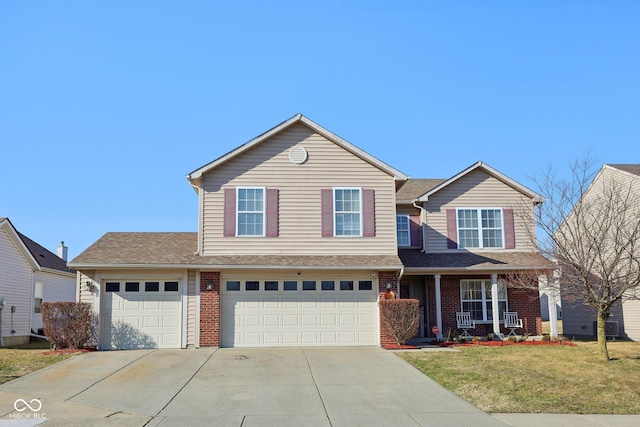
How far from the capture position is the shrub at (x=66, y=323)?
17531mm

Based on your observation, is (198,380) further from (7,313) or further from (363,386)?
(7,313)

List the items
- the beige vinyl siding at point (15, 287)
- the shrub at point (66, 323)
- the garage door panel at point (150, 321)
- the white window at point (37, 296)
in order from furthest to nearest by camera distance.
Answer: the white window at point (37, 296)
the beige vinyl siding at point (15, 287)
the garage door panel at point (150, 321)
the shrub at point (66, 323)

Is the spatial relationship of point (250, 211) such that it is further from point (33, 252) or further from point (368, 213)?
point (33, 252)

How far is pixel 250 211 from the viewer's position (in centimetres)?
1916

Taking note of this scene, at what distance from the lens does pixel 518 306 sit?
860 inches

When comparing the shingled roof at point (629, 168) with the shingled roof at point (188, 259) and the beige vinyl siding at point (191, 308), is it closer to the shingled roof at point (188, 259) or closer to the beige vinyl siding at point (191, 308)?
the shingled roof at point (188, 259)

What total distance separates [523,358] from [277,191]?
28.4 ft

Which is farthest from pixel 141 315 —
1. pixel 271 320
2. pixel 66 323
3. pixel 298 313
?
pixel 298 313

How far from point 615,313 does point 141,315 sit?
1735 centimetres

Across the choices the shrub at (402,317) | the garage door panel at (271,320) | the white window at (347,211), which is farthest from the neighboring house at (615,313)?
the garage door panel at (271,320)

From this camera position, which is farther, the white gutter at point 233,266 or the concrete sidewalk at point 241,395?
the white gutter at point 233,266

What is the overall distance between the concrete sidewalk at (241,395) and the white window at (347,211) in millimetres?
4434

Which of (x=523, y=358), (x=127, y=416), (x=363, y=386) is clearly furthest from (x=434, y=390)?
(x=127, y=416)

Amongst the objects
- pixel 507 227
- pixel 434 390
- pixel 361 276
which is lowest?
pixel 434 390
